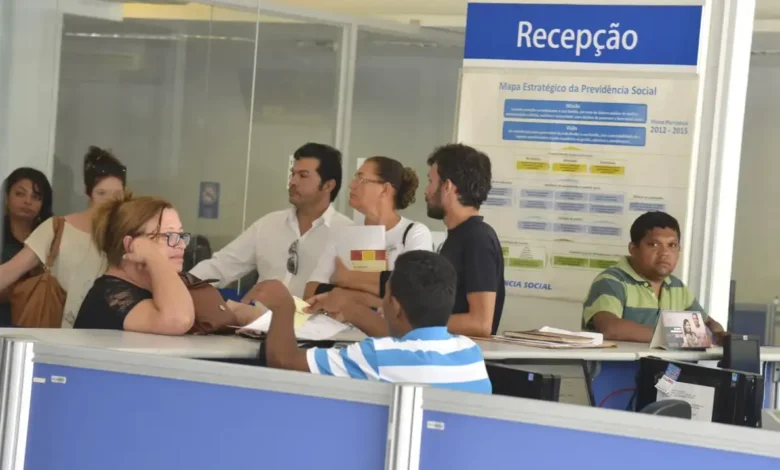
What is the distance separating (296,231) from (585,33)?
1.73 meters

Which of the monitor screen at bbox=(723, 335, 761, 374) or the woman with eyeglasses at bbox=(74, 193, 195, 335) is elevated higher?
the woman with eyeglasses at bbox=(74, 193, 195, 335)

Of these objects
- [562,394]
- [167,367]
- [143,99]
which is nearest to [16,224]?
[143,99]

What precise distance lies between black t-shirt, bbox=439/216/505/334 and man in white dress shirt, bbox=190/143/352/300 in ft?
4.05

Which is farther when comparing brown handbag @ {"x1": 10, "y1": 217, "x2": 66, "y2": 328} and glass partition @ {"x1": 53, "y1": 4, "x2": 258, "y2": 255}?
glass partition @ {"x1": 53, "y1": 4, "x2": 258, "y2": 255}

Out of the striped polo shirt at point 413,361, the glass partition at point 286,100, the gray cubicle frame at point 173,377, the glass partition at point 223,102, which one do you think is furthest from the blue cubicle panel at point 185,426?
the glass partition at point 286,100

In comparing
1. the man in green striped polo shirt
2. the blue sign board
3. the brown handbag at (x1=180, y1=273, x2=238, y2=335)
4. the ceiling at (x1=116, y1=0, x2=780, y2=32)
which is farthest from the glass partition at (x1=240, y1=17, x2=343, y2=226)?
the brown handbag at (x1=180, y1=273, x2=238, y2=335)

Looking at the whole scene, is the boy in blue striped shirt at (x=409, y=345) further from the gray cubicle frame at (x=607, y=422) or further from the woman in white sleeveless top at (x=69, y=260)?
the woman in white sleeveless top at (x=69, y=260)

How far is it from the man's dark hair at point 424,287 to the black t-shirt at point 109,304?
910mm

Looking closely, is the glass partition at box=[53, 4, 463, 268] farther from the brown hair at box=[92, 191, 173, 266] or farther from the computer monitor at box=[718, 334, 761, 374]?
the computer monitor at box=[718, 334, 761, 374]

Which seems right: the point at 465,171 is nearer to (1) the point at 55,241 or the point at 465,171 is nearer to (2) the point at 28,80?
(1) the point at 55,241

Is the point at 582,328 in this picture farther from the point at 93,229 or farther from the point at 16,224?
the point at 16,224

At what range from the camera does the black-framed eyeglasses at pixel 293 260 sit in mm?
5746

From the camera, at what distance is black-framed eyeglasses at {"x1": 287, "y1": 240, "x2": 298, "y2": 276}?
575 cm

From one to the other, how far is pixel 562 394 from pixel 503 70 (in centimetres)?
250
